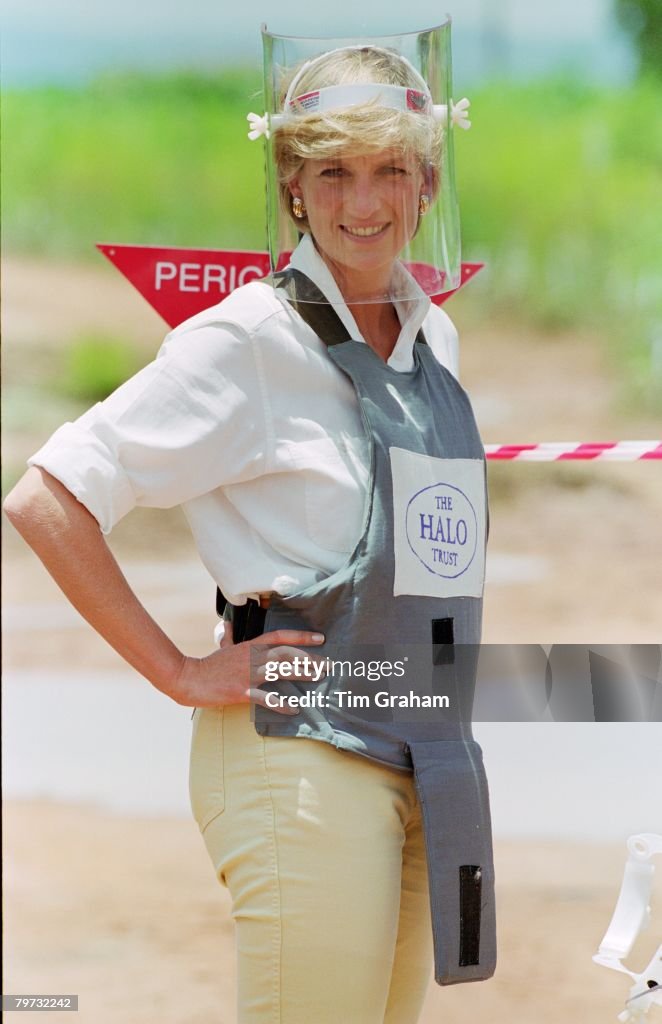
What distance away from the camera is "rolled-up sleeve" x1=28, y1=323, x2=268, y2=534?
4.27 feet

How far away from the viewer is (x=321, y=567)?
4.40ft

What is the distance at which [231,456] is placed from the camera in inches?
51.8

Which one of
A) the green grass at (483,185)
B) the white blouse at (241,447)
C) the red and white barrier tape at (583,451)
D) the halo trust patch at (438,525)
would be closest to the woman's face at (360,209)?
the white blouse at (241,447)

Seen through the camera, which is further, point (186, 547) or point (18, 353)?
point (18, 353)

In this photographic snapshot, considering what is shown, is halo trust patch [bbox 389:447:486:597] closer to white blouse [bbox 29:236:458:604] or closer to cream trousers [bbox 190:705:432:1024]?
white blouse [bbox 29:236:458:604]

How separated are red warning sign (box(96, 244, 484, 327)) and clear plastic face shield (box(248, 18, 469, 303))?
83 centimetres

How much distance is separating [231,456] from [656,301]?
5902 mm

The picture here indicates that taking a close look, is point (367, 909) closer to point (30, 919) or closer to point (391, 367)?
point (391, 367)

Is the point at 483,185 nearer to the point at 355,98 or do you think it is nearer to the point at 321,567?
the point at 355,98

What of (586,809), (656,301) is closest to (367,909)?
(586,809)

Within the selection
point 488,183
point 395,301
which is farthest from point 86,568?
point 488,183

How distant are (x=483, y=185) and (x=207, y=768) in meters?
4.79

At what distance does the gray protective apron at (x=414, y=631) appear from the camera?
133 cm

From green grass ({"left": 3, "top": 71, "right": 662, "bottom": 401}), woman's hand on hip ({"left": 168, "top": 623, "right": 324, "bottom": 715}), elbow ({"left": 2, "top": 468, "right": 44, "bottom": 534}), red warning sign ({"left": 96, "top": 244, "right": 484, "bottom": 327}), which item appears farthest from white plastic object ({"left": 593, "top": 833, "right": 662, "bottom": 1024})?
green grass ({"left": 3, "top": 71, "right": 662, "bottom": 401})
